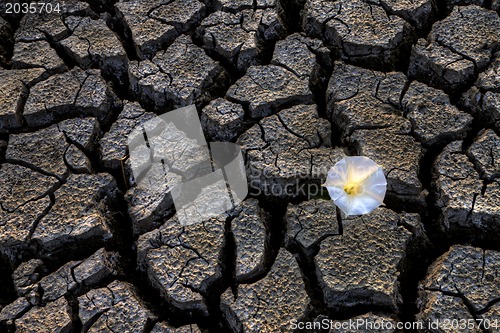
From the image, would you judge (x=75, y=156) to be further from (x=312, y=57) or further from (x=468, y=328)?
(x=468, y=328)

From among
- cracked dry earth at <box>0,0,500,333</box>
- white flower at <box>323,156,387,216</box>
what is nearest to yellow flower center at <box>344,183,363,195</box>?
white flower at <box>323,156,387,216</box>

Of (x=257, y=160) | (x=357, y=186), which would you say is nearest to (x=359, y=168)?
(x=357, y=186)

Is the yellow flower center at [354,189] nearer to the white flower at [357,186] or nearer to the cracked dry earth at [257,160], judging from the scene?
the white flower at [357,186]

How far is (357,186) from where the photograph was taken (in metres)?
2.44

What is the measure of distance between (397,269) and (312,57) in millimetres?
1215

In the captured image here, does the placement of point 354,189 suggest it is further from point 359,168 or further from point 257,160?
point 257,160

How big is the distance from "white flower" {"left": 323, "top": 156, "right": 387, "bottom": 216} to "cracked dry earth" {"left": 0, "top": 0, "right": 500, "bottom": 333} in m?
0.05

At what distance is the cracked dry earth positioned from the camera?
2.29 metres

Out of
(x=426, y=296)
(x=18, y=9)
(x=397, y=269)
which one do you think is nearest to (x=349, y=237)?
(x=397, y=269)

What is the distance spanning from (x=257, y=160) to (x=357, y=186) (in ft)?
1.55

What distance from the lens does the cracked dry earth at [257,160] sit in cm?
229

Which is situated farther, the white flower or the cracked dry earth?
the white flower

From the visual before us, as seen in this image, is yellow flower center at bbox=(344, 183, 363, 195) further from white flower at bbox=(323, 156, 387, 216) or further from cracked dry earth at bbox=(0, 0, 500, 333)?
cracked dry earth at bbox=(0, 0, 500, 333)

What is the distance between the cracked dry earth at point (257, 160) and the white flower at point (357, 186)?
47 millimetres
